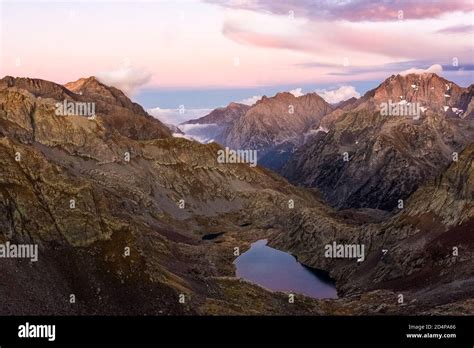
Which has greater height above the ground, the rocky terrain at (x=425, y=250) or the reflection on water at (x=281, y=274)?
the rocky terrain at (x=425, y=250)

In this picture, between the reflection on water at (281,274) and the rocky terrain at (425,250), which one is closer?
the rocky terrain at (425,250)

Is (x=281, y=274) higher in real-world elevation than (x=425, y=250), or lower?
lower

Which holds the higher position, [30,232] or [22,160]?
[22,160]

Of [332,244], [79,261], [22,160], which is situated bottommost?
[332,244]

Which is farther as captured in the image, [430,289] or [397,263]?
[397,263]

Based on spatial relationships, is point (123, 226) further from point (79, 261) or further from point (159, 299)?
point (159, 299)

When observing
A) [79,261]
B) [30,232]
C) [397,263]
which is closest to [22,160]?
[30,232]

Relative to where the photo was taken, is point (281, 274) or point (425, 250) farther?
point (281, 274)
